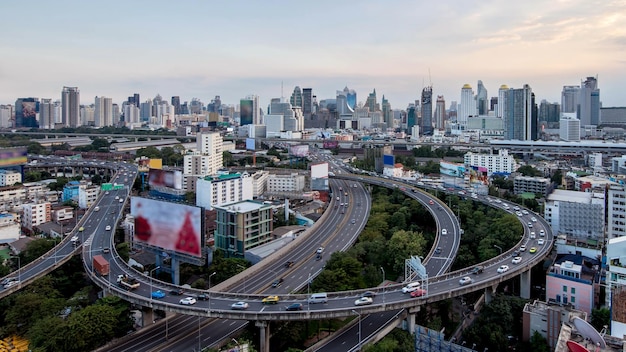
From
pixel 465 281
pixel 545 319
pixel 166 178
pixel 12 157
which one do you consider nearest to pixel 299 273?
pixel 465 281

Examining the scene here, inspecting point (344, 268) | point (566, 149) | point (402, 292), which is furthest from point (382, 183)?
point (566, 149)

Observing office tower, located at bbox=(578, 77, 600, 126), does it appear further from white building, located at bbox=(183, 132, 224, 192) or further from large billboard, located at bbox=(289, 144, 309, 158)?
white building, located at bbox=(183, 132, 224, 192)

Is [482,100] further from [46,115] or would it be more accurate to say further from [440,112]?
[46,115]

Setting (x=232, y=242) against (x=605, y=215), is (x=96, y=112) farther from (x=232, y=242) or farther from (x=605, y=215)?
(x=605, y=215)

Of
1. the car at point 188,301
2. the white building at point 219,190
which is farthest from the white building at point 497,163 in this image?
the car at point 188,301

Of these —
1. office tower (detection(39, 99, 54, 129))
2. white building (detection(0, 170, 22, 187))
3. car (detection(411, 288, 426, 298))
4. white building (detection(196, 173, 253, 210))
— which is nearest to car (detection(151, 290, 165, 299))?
car (detection(411, 288, 426, 298))

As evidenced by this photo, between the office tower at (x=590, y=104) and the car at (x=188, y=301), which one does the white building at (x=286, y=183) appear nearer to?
the car at (x=188, y=301)
